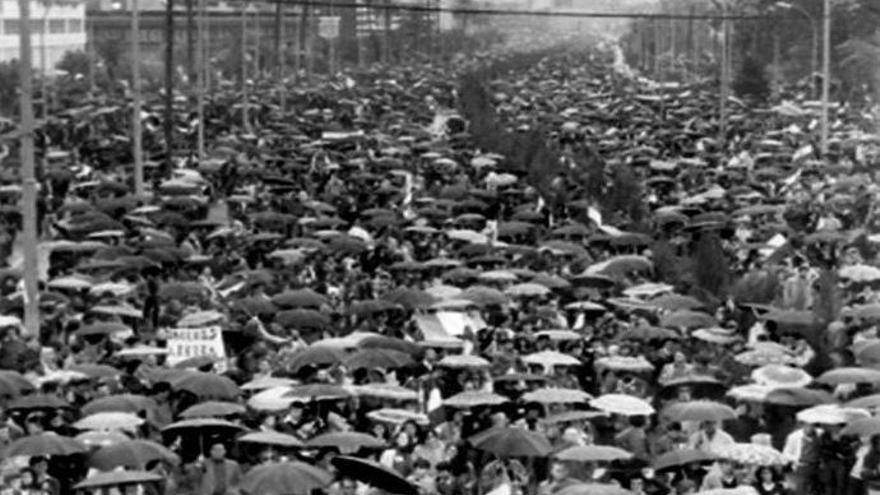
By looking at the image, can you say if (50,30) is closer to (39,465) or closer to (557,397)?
(557,397)

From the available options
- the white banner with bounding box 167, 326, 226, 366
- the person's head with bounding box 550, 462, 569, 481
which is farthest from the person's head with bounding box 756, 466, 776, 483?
the white banner with bounding box 167, 326, 226, 366

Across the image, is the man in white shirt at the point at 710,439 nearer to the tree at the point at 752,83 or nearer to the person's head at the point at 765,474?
the person's head at the point at 765,474

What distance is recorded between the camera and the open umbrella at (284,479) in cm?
1655

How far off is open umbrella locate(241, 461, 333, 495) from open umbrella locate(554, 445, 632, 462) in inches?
72.2

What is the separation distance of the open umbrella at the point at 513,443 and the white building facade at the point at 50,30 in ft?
270

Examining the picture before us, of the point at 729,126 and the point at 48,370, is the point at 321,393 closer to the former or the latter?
the point at 48,370

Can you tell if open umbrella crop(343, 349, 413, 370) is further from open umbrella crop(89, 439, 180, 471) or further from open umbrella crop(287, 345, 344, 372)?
open umbrella crop(89, 439, 180, 471)

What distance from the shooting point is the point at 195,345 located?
22797mm

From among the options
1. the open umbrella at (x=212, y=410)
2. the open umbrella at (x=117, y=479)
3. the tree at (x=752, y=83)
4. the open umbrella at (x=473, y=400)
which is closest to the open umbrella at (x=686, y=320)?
the open umbrella at (x=473, y=400)

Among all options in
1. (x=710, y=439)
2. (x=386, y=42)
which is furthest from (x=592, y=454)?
(x=386, y=42)

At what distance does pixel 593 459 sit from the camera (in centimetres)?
1773

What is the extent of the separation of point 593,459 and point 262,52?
380 feet

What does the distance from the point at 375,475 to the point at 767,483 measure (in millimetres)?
3080

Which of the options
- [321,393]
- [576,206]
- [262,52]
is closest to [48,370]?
[321,393]
